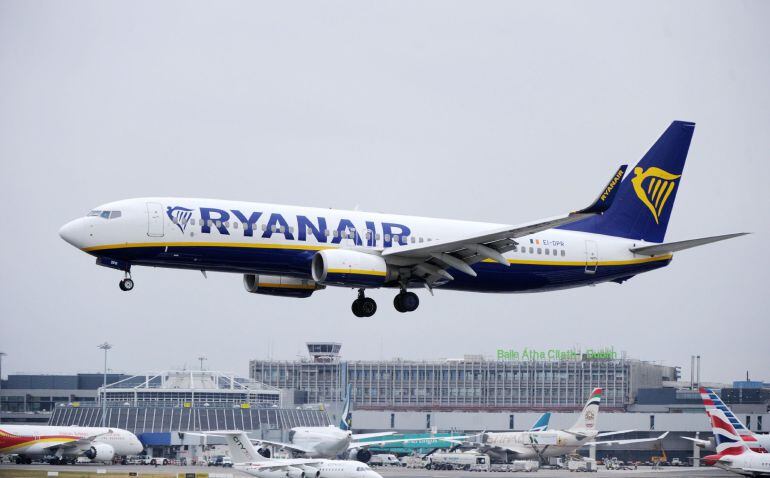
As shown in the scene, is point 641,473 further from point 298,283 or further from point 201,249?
point 201,249

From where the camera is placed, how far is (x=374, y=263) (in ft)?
199

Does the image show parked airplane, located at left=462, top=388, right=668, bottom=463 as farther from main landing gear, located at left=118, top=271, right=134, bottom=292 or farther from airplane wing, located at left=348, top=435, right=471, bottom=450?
main landing gear, located at left=118, top=271, right=134, bottom=292

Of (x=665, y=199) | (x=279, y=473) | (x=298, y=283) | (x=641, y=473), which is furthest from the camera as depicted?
(x=641, y=473)

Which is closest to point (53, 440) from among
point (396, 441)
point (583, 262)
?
point (396, 441)

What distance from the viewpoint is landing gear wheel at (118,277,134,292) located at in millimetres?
58719

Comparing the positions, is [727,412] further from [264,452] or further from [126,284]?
[126,284]

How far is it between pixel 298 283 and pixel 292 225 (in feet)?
23.2

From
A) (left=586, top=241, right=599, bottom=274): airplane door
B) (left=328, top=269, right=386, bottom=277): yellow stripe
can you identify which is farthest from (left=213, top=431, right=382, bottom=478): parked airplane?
(left=328, top=269, right=386, bottom=277): yellow stripe

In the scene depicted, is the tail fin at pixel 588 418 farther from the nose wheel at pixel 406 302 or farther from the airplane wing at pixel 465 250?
the airplane wing at pixel 465 250

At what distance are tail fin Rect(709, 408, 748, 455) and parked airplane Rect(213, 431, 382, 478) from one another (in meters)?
27.1

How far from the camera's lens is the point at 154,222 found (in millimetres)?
57344

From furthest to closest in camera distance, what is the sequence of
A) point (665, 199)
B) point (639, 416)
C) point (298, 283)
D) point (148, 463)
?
point (639, 416), point (148, 463), point (665, 199), point (298, 283)

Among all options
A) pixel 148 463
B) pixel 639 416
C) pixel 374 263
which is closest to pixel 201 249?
pixel 374 263

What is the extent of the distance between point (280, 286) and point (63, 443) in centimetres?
5841
